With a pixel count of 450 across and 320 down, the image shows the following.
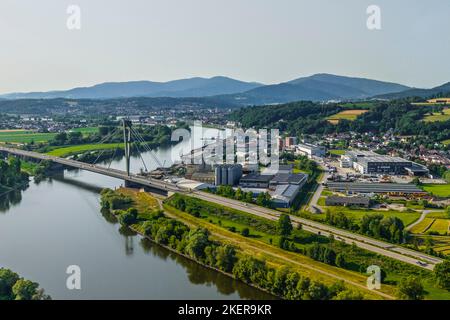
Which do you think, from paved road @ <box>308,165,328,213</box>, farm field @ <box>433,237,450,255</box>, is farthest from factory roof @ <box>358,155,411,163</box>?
farm field @ <box>433,237,450,255</box>

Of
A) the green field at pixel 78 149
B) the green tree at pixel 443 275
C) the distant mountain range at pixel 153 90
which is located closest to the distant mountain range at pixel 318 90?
the distant mountain range at pixel 153 90

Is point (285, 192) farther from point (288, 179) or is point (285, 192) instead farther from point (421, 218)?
point (421, 218)

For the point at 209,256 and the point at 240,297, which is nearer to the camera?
the point at 240,297

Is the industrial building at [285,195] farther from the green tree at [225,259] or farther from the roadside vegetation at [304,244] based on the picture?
the green tree at [225,259]

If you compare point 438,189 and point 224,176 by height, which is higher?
point 224,176

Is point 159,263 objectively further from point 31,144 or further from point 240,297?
point 31,144

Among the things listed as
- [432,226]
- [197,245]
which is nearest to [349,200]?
[432,226]
